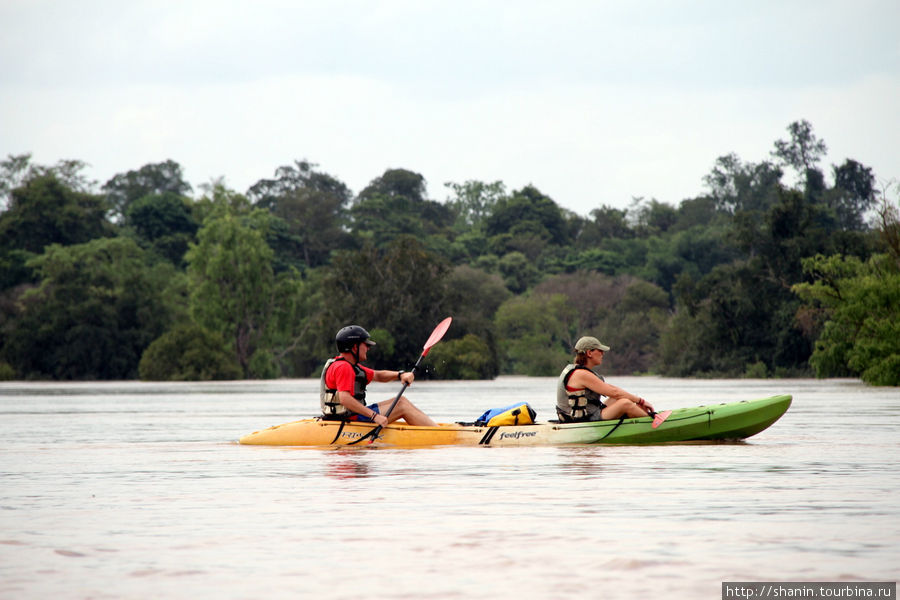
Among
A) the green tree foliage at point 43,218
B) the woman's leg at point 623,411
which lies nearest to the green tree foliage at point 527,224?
the green tree foliage at point 43,218

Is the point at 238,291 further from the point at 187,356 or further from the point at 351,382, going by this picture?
the point at 351,382

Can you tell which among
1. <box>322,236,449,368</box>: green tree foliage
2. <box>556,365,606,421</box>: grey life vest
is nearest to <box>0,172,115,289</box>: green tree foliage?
<box>322,236,449,368</box>: green tree foliage

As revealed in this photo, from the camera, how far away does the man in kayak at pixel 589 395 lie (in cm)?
1384

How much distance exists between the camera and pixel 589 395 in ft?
46.6

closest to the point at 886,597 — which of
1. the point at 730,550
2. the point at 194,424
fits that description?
the point at 730,550

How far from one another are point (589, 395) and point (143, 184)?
337 feet

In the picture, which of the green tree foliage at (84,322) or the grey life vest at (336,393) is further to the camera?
the green tree foliage at (84,322)

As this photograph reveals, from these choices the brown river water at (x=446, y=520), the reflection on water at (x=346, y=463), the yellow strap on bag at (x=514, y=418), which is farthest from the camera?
the yellow strap on bag at (x=514, y=418)

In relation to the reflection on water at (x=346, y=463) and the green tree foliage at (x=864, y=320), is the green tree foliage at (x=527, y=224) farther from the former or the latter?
the reflection on water at (x=346, y=463)

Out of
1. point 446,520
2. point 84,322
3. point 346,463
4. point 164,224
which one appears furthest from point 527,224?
point 446,520

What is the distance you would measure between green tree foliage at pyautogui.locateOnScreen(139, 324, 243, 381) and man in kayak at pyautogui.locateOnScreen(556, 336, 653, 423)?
48.6 metres

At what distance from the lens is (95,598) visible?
568 centimetres

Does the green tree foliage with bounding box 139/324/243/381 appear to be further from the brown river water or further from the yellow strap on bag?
the yellow strap on bag

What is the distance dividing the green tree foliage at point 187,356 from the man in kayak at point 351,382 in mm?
47436
